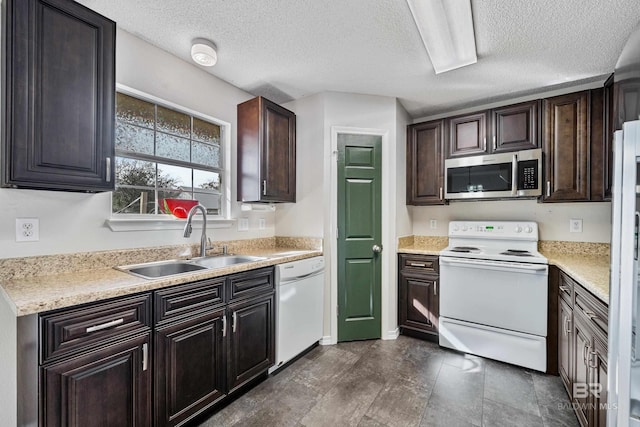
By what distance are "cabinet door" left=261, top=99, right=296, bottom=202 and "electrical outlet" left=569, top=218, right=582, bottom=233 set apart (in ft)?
8.54

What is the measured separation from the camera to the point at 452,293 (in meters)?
2.59

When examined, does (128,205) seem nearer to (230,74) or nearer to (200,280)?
(200,280)

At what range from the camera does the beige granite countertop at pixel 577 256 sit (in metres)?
1.52

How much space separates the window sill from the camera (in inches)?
70.9

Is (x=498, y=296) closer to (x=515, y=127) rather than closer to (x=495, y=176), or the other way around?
(x=495, y=176)

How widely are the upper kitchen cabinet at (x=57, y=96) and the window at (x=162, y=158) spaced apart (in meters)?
0.45

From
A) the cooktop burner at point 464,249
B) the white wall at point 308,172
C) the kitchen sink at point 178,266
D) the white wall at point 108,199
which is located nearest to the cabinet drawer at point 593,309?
the cooktop burner at point 464,249

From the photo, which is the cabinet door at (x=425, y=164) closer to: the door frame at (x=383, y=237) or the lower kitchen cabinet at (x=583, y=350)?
the door frame at (x=383, y=237)

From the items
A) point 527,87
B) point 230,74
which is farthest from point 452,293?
point 230,74

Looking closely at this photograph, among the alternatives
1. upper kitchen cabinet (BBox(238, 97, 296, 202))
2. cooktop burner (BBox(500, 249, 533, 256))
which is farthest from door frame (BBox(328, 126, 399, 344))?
cooktop burner (BBox(500, 249, 533, 256))

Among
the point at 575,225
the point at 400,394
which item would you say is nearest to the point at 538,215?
the point at 575,225

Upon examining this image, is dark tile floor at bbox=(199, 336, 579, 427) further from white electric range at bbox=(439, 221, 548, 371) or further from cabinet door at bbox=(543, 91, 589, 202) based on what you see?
cabinet door at bbox=(543, 91, 589, 202)

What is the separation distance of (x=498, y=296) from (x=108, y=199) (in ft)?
9.77

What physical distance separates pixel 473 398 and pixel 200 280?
1.94m
